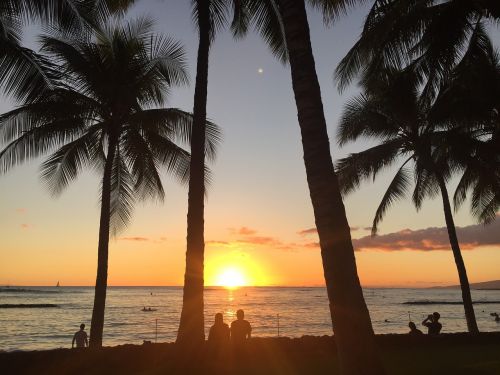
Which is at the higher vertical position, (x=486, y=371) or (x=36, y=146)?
(x=36, y=146)

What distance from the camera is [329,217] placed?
14.8ft

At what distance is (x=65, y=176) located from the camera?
15.6m

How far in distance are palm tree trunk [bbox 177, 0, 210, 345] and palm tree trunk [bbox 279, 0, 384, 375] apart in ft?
18.5

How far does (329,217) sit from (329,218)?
0.4 inches

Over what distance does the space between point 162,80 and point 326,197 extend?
38.1 ft

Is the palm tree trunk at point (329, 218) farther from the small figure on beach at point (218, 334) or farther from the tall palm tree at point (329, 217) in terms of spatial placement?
the small figure on beach at point (218, 334)

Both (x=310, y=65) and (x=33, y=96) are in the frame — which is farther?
(x=33, y=96)

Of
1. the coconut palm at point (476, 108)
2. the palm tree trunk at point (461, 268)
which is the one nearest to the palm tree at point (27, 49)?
the coconut palm at point (476, 108)

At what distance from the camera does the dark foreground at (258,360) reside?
29.7ft

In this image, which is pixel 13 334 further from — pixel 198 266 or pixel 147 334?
pixel 198 266

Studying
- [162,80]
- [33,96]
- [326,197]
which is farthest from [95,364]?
[162,80]

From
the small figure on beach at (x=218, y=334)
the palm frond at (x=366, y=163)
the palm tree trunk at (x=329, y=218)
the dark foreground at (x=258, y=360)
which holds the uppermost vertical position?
the palm frond at (x=366, y=163)

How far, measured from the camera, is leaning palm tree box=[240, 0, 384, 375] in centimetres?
405

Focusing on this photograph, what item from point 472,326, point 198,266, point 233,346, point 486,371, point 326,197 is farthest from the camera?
point 472,326
